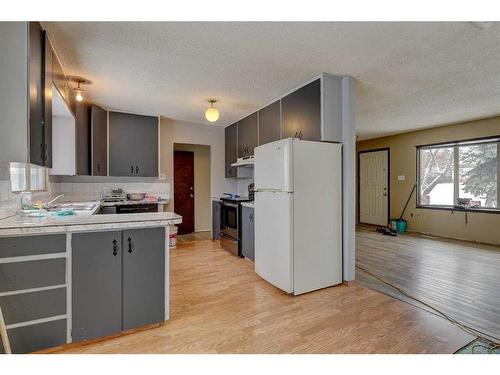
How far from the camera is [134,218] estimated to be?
1.89m

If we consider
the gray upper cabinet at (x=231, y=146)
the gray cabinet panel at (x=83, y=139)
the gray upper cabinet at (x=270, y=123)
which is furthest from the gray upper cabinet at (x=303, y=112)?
the gray cabinet panel at (x=83, y=139)

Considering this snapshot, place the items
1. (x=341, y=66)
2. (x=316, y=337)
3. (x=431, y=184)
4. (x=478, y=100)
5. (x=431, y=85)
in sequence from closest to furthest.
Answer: (x=316, y=337), (x=341, y=66), (x=431, y=85), (x=478, y=100), (x=431, y=184)

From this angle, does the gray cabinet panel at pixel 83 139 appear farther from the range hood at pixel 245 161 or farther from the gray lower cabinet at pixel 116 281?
the range hood at pixel 245 161

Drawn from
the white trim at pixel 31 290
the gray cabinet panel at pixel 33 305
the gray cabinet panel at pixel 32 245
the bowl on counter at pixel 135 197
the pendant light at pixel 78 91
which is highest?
the pendant light at pixel 78 91

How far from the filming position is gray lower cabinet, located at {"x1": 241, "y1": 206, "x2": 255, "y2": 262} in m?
3.56

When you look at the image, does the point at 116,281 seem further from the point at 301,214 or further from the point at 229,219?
the point at 229,219

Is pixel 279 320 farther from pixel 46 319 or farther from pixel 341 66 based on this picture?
pixel 341 66

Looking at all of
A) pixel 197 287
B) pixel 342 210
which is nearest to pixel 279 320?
pixel 197 287

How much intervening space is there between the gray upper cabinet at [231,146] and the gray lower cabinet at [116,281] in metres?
3.22

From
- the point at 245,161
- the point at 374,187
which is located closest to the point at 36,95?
the point at 245,161

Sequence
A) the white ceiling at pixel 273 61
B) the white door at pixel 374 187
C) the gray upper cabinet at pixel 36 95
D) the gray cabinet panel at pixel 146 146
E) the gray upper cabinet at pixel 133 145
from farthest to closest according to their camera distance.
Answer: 1. the white door at pixel 374 187
2. the gray cabinet panel at pixel 146 146
3. the gray upper cabinet at pixel 133 145
4. the white ceiling at pixel 273 61
5. the gray upper cabinet at pixel 36 95

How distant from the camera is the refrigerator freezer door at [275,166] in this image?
2.53 meters

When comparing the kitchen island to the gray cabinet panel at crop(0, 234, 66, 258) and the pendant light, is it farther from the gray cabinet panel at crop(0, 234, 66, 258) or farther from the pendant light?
the pendant light

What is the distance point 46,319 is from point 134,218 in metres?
0.81
